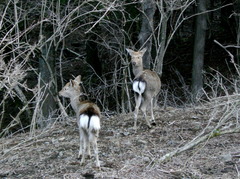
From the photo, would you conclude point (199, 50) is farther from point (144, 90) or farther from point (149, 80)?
point (144, 90)

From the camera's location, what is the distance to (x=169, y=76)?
20.8 meters

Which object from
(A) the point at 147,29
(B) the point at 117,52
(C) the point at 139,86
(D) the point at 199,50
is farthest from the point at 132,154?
(D) the point at 199,50

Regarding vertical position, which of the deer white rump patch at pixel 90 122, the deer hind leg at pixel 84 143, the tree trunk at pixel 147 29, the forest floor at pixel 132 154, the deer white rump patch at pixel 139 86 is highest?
the tree trunk at pixel 147 29

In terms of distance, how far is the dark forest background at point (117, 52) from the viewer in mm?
13328

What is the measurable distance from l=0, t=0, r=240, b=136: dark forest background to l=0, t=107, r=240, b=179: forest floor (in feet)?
9.12

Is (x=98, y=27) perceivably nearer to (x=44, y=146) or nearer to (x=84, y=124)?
(x=44, y=146)

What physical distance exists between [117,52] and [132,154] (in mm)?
5009

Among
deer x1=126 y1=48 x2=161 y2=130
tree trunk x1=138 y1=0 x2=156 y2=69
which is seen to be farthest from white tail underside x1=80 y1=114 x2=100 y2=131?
tree trunk x1=138 y1=0 x2=156 y2=69

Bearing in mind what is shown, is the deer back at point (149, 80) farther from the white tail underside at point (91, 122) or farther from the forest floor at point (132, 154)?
the white tail underside at point (91, 122)

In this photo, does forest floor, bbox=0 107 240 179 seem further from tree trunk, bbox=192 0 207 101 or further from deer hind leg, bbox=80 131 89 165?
Result: tree trunk, bbox=192 0 207 101

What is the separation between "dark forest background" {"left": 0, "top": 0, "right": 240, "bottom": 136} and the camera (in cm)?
1333

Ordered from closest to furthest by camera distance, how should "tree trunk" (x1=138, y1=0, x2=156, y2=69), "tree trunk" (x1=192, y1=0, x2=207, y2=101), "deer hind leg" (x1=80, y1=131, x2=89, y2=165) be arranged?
1. "deer hind leg" (x1=80, y1=131, x2=89, y2=165)
2. "tree trunk" (x1=138, y1=0, x2=156, y2=69)
3. "tree trunk" (x1=192, y1=0, x2=207, y2=101)

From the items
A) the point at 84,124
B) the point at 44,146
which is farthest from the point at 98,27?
the point at 84,124

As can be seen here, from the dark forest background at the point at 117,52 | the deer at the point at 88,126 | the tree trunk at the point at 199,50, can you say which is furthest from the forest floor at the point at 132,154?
the tree trunk at the point at 199,50
